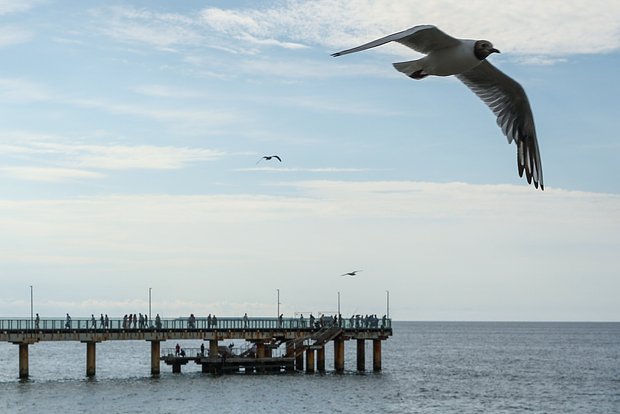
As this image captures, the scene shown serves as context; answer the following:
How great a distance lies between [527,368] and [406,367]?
1488 cm

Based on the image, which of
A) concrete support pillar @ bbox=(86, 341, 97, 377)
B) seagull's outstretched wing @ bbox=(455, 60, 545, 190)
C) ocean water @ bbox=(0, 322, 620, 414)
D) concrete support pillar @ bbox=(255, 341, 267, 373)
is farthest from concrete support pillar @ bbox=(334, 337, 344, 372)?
seagull's outstretched wing @ bbox=(455, 60, 545, 190)

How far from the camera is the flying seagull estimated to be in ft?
40.1

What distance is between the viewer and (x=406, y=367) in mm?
108562

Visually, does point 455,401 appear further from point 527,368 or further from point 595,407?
point 527,368

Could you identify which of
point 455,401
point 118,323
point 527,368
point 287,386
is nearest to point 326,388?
point 287,386

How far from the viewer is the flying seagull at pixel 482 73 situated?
12.2m

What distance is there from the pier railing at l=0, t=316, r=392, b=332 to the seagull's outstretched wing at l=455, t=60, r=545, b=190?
59.6m

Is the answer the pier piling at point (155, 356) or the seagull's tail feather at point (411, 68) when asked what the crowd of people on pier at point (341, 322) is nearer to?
the pier piling at point (155, 356)

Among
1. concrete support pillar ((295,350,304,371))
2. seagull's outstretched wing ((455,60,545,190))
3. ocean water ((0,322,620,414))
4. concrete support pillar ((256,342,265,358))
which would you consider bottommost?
ocean water ((0,322,620,414))

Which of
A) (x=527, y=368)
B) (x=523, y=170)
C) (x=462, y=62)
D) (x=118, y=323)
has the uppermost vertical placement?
(x=462, y=62)

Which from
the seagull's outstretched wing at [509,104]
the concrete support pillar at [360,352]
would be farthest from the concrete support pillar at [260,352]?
the seagull's outstretched wing at [509,104]

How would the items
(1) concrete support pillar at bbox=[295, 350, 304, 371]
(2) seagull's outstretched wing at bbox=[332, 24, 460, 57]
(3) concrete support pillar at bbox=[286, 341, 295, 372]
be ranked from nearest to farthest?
(2) seagull's outstretched wing at bbox=[332, 24, 460, 57] < (3) concrete support pillar at bbox=[286, 341, 295, 372] < (1) concrete support pillar at bbox=[295, 350, 304, 371]

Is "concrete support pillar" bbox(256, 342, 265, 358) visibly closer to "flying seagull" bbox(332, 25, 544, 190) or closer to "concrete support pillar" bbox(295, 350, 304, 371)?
"concrete support pillar" bbox(295, 350, 304, 371)

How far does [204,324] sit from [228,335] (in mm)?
2641
